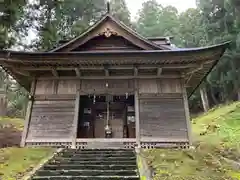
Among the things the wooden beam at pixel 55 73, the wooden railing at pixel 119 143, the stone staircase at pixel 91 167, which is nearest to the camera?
the stone staircase at pixel 91 167

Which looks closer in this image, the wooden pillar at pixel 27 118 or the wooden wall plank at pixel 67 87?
the wooden pillar at pixel 27 118

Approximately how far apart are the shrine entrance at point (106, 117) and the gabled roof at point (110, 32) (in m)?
3.40

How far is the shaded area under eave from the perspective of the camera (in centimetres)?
1134

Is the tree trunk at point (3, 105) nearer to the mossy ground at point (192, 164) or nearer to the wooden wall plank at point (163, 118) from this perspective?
the wooden wall plank at point (163, 118)

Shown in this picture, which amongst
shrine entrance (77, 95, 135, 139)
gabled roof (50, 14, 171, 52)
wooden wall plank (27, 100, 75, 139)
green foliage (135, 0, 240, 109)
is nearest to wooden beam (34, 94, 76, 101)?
wooden wall plank (27, 100, 75, 139)

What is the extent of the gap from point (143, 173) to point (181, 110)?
16.8 ft

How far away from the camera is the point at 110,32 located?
13.1m

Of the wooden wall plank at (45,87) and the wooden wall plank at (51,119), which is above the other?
the wooden wall plank at (45,87)

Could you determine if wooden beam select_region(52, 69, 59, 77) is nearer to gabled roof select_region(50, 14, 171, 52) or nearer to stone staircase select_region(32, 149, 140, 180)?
gabled roof select_region(50, 14, 171, 52)

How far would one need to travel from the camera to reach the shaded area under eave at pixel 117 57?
11344 millimetres

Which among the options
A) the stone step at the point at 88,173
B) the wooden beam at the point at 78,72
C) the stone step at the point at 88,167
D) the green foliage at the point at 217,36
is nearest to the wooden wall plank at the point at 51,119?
the wooden beam at the point at 78,72

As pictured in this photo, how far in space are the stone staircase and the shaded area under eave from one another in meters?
3.86

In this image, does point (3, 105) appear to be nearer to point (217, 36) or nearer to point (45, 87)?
point (45, 87)

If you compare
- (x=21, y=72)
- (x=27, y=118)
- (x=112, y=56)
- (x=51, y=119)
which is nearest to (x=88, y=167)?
(x=51, y=119)
